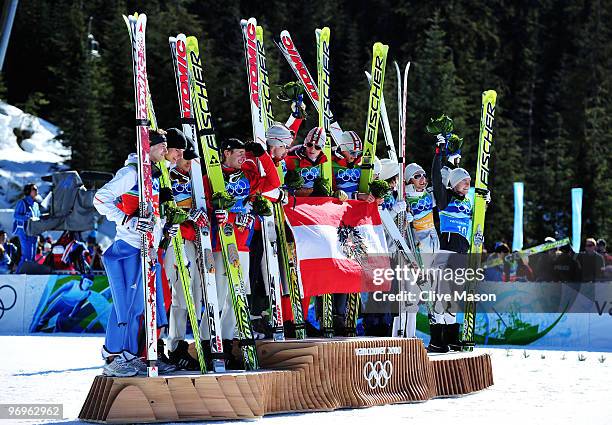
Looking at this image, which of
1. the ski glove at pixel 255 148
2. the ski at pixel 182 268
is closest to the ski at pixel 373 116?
the ski glove at pixel 255 148

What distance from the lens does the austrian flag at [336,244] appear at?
31.4 feet

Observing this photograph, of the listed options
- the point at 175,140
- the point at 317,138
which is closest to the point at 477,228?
the point at 317,138

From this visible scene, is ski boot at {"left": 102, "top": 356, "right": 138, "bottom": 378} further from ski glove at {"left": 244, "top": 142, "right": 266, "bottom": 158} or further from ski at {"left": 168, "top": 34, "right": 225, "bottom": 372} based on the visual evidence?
ski glove at {"left": 244, "top": 142, "right": 266, "bottom": 158}

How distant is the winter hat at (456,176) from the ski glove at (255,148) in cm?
271

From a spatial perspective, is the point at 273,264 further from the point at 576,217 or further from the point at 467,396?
the point at 576,217

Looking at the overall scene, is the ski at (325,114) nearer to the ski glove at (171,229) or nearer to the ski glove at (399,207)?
the ski glove at (399,207)

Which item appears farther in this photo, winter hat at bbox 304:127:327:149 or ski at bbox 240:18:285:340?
winter hat at bbox 304:127:327:149

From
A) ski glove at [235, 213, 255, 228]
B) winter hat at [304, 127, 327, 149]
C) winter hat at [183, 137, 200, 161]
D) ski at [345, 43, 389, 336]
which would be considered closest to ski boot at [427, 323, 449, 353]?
ski at [345, 43, 389, 336]

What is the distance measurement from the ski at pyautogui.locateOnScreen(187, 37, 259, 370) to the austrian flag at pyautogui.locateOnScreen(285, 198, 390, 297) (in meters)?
1.10

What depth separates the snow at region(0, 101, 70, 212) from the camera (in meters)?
38.0

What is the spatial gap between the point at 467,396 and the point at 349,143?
255 cm

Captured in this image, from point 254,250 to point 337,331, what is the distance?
137 cm

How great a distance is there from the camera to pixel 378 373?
362 inches

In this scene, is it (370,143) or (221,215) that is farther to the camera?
(370,143)
